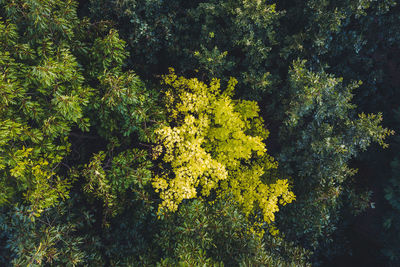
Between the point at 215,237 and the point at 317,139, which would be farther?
the point at 317,139

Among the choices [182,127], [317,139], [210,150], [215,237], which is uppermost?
[317,139]

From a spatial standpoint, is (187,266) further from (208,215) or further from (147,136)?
(147,136)

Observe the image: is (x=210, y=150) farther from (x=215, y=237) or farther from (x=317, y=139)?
(x=317, y=139)

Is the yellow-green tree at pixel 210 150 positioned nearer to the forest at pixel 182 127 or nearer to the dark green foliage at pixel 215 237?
the forest at pixel 182 127

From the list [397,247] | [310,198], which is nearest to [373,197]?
[397,247]

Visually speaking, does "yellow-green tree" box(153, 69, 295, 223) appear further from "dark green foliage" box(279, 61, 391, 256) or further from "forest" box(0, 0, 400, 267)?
"dark green foliage" box(279, 61, 391, 256)

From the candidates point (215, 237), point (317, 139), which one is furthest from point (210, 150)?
point (317, 139)

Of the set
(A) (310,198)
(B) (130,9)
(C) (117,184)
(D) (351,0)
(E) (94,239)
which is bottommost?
(E) (94,239)
